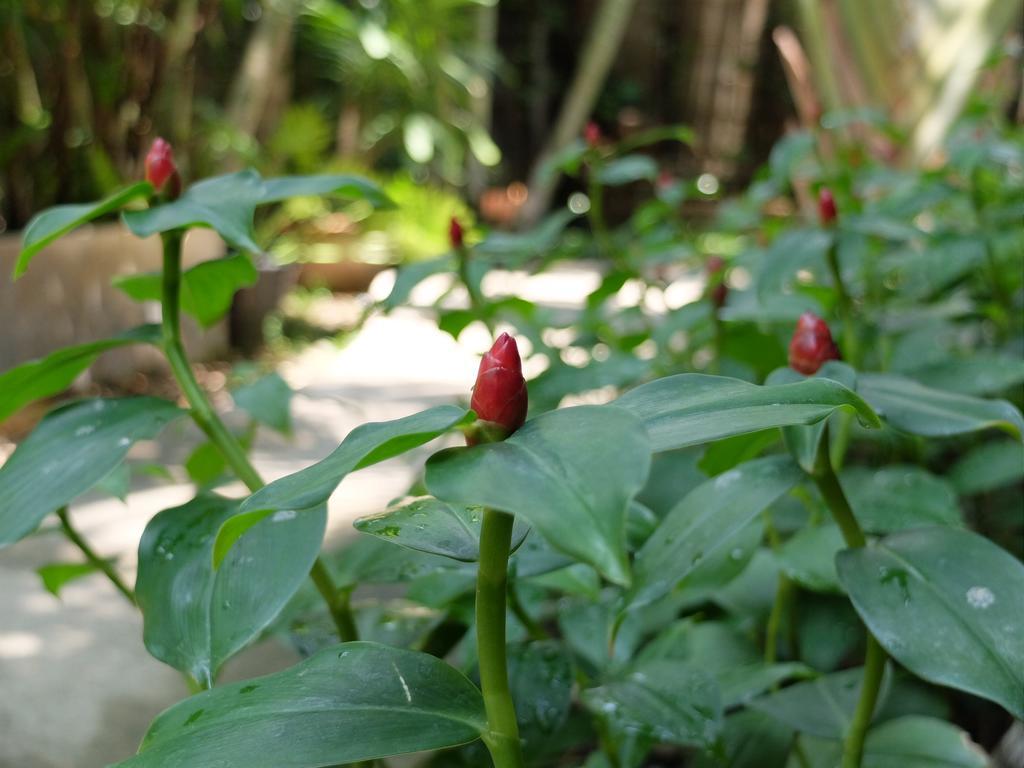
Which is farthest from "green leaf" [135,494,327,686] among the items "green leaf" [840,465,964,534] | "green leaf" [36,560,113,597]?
"green leaf" [840,465,964,534]

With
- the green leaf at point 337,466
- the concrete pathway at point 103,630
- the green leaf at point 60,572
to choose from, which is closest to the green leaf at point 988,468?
the concrete pathway at point 103,630

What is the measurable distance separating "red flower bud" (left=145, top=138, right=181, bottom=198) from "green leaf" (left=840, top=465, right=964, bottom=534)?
70cm

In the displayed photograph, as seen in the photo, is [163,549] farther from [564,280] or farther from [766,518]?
[564,280]

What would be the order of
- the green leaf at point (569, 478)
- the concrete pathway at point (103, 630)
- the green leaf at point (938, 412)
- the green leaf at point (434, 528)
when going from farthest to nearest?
the concrete pathway at point (103, 630)
the green leaf at point (938, 412)
the green leaf at point (434, 528)
the green leaf at point (569, 478)

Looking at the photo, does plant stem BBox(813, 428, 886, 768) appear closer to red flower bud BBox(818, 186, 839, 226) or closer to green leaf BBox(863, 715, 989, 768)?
green leaf BBox(863, 715, 989, 768)

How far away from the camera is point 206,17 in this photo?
5.16 m

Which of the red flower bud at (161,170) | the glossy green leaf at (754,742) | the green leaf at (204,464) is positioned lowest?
the glossy green leaf at (754,742)

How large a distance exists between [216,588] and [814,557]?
0.53 meters

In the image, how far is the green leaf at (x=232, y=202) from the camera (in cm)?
69

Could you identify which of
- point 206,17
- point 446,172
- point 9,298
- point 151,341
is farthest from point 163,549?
point 446,172

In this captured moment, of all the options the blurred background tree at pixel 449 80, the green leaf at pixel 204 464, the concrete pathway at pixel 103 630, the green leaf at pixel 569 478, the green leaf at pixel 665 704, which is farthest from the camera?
the blurred background tree at pixel 449 80

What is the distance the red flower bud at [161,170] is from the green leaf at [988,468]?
95cm

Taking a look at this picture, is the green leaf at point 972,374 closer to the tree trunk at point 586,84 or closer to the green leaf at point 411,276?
the green leaf at point 411,276

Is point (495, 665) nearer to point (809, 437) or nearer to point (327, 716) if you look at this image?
point (327, 716)
